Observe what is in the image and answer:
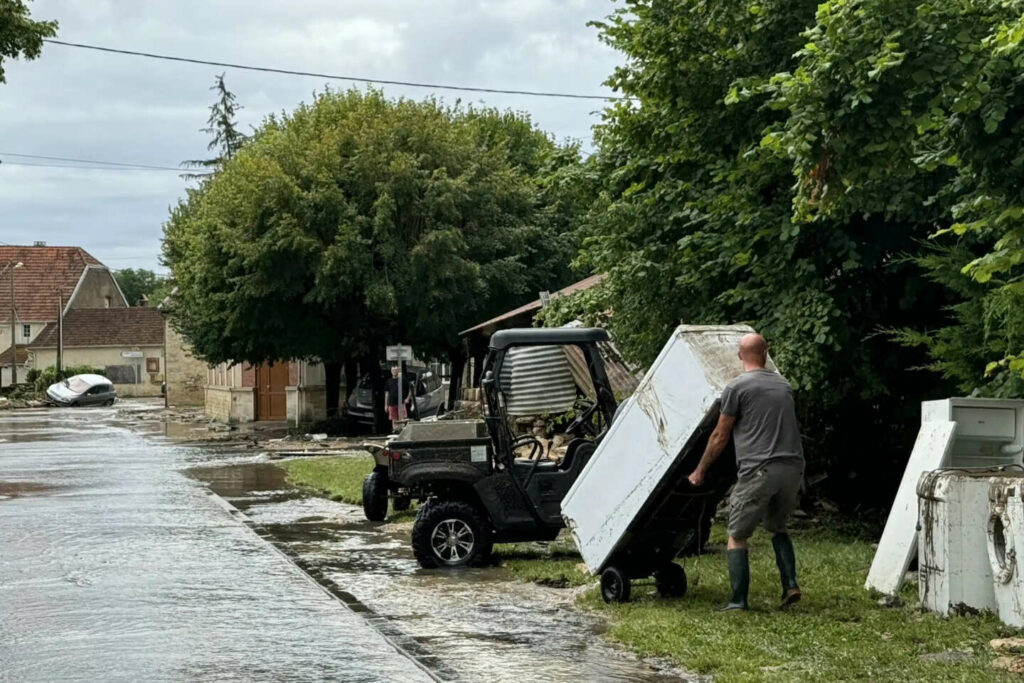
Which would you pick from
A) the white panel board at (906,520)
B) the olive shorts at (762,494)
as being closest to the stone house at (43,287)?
the white panel board at (906,520)

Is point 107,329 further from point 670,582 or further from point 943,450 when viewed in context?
point 943,450

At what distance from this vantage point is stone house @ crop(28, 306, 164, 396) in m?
100

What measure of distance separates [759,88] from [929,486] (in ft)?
12.4

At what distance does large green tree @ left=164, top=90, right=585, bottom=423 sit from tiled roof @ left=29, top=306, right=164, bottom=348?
61.6 m

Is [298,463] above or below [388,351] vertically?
below

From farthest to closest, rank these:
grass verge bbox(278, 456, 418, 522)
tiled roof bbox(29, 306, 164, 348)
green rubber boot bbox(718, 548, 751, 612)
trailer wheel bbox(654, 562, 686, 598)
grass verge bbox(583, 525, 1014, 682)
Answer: tiled roof bbox(29, 306, 164, 348), grass verge bbox(278, 456, 418, 522), trailer wheel bbox(654, 562, 686, 598), green rubber boot bbox(718, 548, 751, 612), grass verge bbox(583, 525, 1014, 682)

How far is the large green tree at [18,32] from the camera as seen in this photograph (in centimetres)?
2378

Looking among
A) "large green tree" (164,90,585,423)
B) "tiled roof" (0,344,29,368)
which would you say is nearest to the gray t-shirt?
"large green tree" (164,90,585,423)

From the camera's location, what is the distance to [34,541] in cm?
1521

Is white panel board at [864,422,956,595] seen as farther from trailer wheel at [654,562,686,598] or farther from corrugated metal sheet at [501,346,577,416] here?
corrugated metal sheet at [501,346,577,416]

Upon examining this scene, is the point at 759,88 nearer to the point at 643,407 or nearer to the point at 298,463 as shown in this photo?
Answer: the point at 643,407

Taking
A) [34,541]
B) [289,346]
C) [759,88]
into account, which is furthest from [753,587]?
[289,346]

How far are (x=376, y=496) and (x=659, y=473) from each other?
792 cm

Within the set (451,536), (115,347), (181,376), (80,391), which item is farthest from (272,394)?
(115,347)
